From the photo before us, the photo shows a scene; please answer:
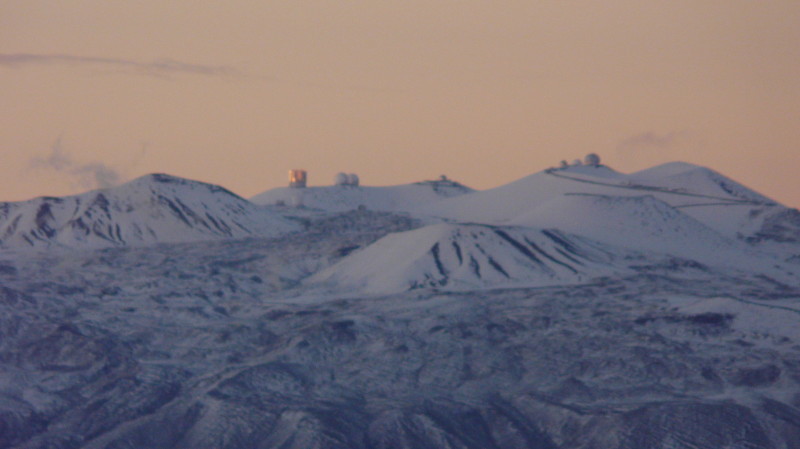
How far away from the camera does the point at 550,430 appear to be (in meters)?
30.6

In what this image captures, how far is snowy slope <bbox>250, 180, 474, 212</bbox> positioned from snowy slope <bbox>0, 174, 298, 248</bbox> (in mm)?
19991

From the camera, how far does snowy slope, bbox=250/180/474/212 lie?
10675cm

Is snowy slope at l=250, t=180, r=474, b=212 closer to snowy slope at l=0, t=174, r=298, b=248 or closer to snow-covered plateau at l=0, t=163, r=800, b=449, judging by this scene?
snowy slope at l=0, t=174, r=298, b=248

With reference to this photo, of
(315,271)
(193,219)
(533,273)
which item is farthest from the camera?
(193,219)

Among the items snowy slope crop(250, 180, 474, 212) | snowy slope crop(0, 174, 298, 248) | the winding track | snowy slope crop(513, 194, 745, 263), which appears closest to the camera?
snowy slope crop(513, 194, 745, 263)

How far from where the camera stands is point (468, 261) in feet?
183

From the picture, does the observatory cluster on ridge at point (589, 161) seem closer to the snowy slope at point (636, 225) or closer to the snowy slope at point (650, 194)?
the snowy slope at point (650, 194)

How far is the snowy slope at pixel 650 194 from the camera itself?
82.0 metres

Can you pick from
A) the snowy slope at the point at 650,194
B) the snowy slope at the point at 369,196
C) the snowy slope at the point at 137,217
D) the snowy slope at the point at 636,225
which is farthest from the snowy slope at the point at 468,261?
the snowy slope at the point at 369,196

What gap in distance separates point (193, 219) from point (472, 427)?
5082 centimetres

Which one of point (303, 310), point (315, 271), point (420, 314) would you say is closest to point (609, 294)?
point (420, 314)

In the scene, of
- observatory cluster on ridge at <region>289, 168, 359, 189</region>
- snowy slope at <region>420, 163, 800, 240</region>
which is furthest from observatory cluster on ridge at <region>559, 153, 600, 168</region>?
observatory cluster on ridge at <region>289, 168, 359, 189</region>

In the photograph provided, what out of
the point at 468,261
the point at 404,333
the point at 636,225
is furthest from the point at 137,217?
the point at 404,333

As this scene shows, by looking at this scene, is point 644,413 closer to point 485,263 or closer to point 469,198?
point 485,263
